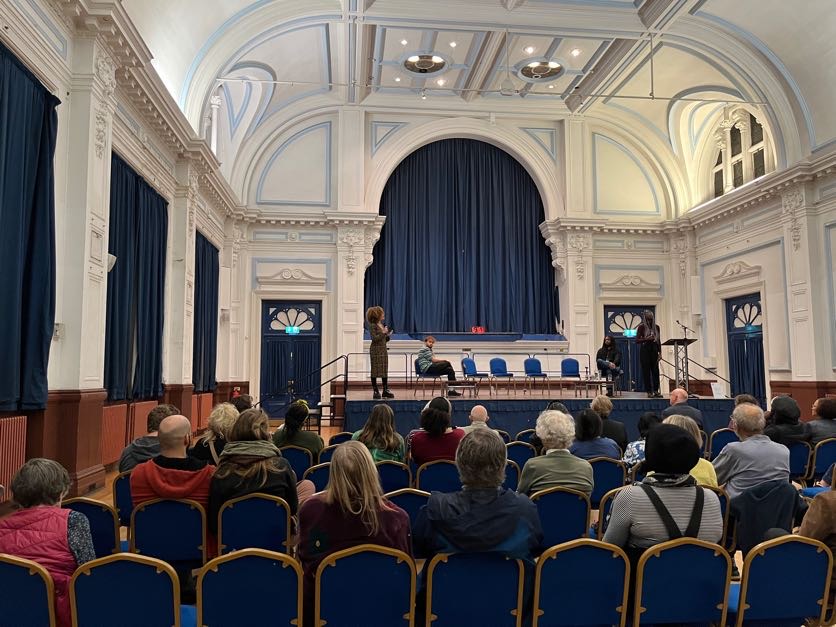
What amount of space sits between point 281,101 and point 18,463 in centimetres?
1067

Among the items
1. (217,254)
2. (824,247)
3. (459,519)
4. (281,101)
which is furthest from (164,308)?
(824,247)

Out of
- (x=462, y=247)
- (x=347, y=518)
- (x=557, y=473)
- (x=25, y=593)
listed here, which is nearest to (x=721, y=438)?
(x=557, y=473)

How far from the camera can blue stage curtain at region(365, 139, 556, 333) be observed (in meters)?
16.1

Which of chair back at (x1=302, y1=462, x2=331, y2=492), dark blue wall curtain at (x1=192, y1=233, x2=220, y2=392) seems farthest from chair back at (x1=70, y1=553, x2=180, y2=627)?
dark blue wall curtain at (x1=192, y1=233, x2=220, y2=392)

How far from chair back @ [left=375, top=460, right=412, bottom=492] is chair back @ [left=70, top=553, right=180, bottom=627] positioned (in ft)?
7.00

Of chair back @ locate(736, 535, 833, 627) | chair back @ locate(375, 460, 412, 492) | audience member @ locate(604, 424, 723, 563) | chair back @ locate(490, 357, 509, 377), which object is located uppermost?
chair back @ locate(490, 357, 509, 377)

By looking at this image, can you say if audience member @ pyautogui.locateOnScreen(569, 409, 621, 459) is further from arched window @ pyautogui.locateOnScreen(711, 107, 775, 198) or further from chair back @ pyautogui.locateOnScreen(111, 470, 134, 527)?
arched window @ pyautogui.locateOnScreen(711, 107, 775, 198)

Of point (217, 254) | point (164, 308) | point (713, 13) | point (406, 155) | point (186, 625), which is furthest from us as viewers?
point (406, 155)

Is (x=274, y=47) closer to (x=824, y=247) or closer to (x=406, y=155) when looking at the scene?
(x=406, y=155)

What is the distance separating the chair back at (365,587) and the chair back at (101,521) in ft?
4.34

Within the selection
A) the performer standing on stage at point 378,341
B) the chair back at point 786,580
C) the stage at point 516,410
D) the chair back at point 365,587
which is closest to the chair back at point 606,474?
the chair back at point 786,580

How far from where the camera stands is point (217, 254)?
540 inches

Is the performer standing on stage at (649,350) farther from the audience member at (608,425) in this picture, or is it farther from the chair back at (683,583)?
the chair back at (683,583)

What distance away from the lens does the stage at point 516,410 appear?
899 centimetres
